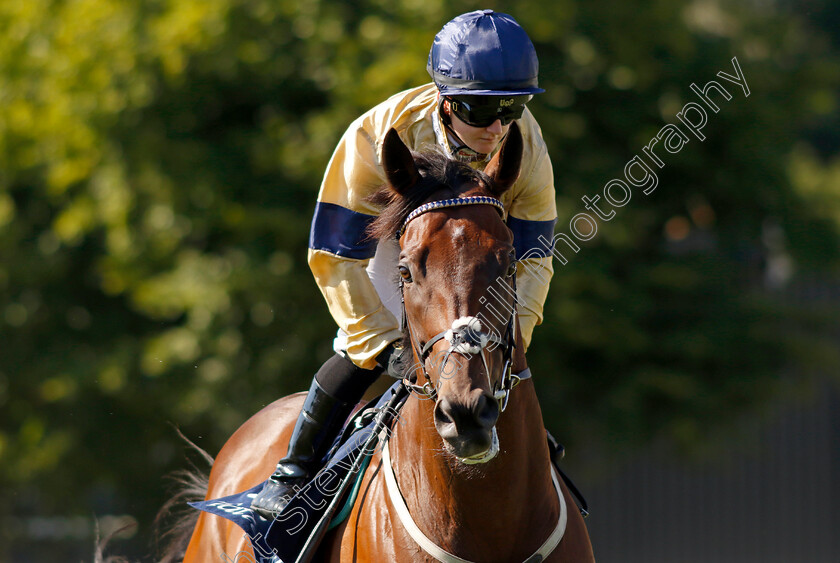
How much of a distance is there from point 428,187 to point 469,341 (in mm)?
707

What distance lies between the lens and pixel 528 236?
4289 mm

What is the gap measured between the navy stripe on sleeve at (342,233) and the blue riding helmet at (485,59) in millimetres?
649

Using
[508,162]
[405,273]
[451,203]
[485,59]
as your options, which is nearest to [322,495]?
[405,273]

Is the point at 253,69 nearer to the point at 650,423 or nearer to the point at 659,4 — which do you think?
the point at 659,4

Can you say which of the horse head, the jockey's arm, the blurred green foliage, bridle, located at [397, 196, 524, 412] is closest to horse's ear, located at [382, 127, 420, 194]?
the horse head

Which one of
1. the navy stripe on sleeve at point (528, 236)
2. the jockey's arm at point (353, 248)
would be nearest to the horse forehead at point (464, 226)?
the jockey's arm at point (353, 248)

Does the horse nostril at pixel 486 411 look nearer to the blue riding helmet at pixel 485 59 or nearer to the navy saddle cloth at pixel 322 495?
the navy saddle cloth at pixel 322 495

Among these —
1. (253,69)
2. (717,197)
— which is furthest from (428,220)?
(717,197)

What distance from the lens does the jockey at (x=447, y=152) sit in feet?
12.9

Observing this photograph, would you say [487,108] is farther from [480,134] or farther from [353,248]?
[353,248]

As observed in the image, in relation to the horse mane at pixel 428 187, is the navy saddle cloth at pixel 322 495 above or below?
below

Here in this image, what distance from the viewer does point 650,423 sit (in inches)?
444

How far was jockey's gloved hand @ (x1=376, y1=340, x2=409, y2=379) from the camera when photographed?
3639 mm

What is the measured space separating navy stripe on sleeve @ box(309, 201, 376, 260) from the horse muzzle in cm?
124
